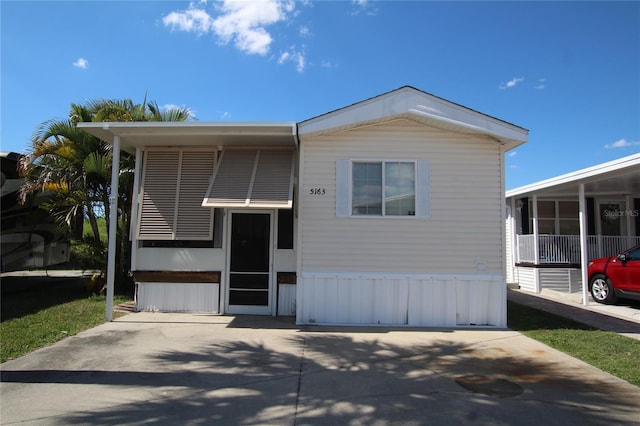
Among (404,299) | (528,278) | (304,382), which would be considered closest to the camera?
(304,382)

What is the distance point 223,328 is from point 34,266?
746 cm

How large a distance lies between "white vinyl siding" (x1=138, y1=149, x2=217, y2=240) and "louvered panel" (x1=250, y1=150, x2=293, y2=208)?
129 cm

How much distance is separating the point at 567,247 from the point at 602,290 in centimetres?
286

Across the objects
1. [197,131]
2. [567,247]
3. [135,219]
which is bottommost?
[567,247]

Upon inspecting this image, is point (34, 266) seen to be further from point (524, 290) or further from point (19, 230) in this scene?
point (524, 290)

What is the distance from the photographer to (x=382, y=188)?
8.27 meters

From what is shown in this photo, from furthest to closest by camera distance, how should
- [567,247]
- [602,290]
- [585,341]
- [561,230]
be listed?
[561,230], [567,247], [602,290], [585,341]

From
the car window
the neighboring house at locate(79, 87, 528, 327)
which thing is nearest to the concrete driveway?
the neighboring house at locate(79, 87, 528, 327)

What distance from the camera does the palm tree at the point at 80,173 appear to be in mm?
10367

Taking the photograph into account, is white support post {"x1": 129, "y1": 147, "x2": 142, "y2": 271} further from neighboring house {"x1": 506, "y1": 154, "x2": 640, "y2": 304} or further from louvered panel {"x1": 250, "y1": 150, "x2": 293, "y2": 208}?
neighboring house {"x1": 506, "y1": 154, "x2": 640, "y2": 304}

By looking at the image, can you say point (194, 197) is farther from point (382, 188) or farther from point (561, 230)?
point (561, 230)

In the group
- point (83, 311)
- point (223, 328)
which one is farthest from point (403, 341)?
point (83, 311)

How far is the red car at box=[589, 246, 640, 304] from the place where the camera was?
982 cm

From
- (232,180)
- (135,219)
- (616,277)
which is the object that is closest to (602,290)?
(616,277)
